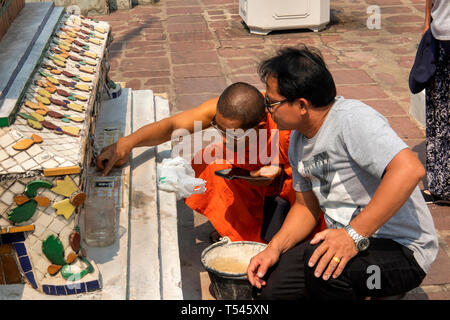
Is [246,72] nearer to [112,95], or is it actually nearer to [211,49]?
[211,49]

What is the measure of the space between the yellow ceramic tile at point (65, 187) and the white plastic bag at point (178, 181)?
0.86m

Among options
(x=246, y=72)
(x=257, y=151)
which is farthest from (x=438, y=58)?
(x=246, y=72)

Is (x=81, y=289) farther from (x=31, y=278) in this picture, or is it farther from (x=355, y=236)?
(x=355, y=236)

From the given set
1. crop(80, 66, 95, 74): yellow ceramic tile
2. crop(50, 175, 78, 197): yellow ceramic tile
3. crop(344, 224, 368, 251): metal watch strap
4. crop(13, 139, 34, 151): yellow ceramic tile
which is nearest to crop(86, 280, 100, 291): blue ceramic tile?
crop(50, 175, 78, 197): yellow ceramic tile

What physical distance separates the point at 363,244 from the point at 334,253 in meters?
0.11

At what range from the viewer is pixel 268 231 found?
2982 millimetres

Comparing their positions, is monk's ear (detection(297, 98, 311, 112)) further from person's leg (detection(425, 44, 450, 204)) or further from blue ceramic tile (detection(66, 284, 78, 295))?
person's leg (detection(425, 44, 450, 204))

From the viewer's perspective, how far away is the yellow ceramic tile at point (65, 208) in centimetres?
229

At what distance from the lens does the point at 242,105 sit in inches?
108

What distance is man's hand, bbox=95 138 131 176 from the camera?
121 inches

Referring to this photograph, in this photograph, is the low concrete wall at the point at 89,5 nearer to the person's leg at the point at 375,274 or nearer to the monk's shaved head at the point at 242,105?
the monk's shaved head at the point at 242,105

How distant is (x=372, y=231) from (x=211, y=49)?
4561 millimetres

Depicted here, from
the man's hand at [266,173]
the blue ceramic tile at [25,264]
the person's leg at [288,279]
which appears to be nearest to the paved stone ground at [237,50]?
the man's hand at [266,173]

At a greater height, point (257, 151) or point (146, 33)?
point (257, 151)
